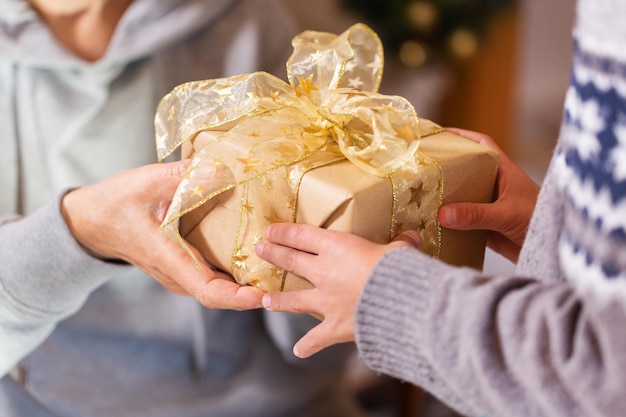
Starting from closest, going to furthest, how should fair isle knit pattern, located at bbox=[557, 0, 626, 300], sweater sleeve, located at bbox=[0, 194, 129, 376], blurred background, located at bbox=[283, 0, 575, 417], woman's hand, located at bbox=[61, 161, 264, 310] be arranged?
fair isle knit pattern, located at bbox=[557, 0, 626, 300]
woman's hand, located at bbox=[61, 161, 264, 310]
sweater sleeve, located at bbox=[0, 194, 129, 376]
blurred background, located at bbox=[283, 0, 575, 417]

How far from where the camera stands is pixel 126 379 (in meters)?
0.88

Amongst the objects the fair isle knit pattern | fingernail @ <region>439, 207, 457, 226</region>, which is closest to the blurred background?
fingernail @ <region>439, 207, 457, 226</region>

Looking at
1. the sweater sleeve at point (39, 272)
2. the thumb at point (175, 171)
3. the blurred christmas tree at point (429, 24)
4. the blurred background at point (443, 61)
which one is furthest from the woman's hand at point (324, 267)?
the blurred christmas tree at point (429, 24)

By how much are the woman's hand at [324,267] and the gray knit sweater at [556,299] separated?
22mm

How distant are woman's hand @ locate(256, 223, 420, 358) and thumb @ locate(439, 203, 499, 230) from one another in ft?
0.12

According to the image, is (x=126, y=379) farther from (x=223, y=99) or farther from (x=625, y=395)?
(x=625, y=395)

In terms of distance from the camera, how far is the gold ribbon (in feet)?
1.82

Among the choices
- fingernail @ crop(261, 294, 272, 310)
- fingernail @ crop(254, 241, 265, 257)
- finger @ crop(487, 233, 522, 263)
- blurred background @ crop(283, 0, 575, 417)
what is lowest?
blurred background @ crop(283, 0, 575, 417)

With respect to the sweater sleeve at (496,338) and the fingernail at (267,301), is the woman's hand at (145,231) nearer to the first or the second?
the fingernail at (267,301)

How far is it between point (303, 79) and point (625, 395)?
1.21ft

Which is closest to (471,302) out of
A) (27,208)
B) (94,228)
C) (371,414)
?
(94,228)

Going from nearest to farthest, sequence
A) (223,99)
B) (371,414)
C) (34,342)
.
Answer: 1. (223,99)
2. (34,342)
3. (371,414)

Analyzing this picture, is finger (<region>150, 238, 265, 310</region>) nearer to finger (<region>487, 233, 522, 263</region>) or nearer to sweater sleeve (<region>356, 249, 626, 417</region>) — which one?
sweater sleeve (<region>356, 249, 626, 417</region>)

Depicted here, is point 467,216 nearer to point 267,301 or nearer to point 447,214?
point 447,214
